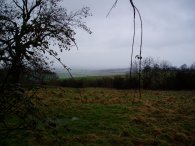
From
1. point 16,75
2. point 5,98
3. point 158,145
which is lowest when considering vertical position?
point 158,145

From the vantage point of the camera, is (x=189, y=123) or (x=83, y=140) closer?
(x=83, y=140)

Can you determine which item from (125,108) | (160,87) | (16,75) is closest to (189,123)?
(125,108)

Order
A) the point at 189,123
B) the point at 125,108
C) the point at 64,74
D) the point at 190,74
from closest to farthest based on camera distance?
the point at 64,74, the point at 189,123, the point at 125,108, the point at 190,74

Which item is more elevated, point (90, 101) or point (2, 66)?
point (2, 66)

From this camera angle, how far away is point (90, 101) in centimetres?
2058

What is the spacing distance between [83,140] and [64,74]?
25.1ft

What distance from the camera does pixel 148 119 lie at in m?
14.5

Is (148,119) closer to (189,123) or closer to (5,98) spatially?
(189,123)

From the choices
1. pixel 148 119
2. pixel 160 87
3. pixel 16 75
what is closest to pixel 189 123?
pixel 148 119

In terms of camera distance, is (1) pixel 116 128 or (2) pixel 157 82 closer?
(1) pixel 116 128

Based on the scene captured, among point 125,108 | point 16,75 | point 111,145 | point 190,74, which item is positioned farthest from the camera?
point 190,74

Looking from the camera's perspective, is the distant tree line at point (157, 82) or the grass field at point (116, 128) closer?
the grass field at point (116, 128)

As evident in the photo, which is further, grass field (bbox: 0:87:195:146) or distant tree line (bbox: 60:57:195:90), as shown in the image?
distant tree line (bbox: 60:57:195:90)

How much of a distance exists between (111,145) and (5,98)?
7.48 meters
